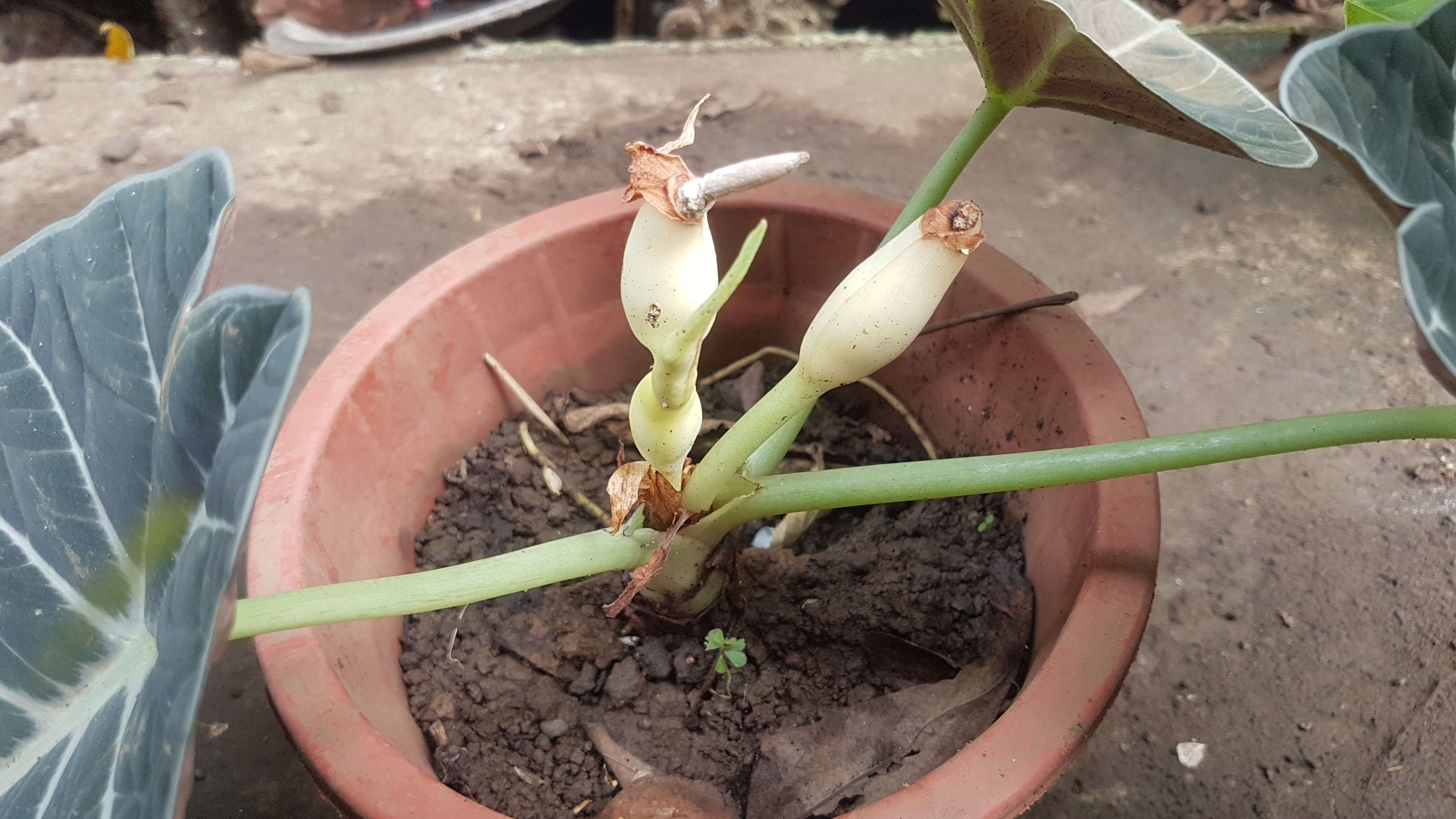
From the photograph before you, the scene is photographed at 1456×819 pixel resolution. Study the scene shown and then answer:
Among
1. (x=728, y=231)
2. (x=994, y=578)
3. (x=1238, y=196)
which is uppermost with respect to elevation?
(x=728, y=231)

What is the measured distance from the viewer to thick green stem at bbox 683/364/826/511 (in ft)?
2.16

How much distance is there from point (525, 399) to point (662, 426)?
1.35 feet

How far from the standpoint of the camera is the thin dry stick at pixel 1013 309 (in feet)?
2.81

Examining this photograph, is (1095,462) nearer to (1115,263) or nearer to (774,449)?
(774,449)

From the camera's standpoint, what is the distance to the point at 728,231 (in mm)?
1022

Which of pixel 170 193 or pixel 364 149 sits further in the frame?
pixel 364 149

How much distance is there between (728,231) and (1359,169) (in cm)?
61

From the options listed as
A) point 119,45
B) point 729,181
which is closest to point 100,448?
point 729,181

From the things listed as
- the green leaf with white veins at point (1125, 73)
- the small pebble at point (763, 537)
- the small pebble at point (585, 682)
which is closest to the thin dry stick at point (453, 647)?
the small pebble at point (585, 682)

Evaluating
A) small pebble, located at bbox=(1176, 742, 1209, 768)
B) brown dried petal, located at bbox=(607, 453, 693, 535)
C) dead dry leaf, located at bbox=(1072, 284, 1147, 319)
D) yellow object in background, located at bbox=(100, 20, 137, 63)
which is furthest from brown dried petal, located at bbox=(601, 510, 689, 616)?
yellow object in background, located at bbox=(100, 20, 137, 63)

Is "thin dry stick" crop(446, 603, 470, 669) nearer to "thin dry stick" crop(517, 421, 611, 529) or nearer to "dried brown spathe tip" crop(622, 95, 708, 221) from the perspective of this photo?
"thin dry stick" crop(517, 421, 611, 529)

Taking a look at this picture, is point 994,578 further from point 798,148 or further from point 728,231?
point 798,148

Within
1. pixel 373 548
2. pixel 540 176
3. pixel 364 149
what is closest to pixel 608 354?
pixel 373 548

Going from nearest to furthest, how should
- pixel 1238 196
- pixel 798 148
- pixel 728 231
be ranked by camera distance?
1. pixel 728 231
2. pixel 1238 196
3. pixel 798 148
